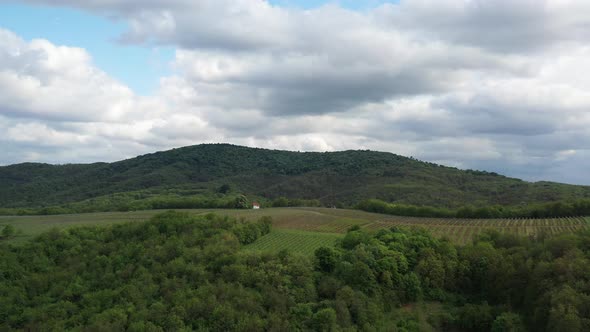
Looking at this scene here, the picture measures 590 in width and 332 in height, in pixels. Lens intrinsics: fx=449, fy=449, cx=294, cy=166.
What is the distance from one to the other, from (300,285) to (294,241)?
71.3 feet

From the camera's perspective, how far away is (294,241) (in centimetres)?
9281

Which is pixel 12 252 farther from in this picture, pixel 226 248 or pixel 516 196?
pixel 516 196

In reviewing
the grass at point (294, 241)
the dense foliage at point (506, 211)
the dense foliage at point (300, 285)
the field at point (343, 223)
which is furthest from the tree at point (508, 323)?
the dense foliage at point (506, 211)

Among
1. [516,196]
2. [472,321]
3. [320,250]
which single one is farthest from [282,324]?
[516,196]

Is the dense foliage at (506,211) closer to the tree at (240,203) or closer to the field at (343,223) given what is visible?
the field at (343,223)

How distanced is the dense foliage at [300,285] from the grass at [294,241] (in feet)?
15.9

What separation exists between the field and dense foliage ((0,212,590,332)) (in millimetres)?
11177

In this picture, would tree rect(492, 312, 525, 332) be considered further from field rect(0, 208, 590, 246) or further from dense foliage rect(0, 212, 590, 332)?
field rect(0, 208, 590, 246)

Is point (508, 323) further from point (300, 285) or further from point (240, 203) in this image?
point (240, 203)

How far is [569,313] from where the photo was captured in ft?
175

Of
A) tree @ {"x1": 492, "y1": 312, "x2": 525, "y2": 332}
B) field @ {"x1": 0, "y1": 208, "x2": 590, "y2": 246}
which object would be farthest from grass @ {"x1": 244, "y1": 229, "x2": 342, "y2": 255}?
tree @ {"x1": 492, "y1": 312, "x2": 525, "y2": 332}

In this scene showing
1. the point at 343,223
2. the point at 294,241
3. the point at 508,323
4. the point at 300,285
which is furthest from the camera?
the point at 343,223

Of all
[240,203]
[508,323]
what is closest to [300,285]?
[508,323]

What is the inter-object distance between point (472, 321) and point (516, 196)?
120349 millimetres
